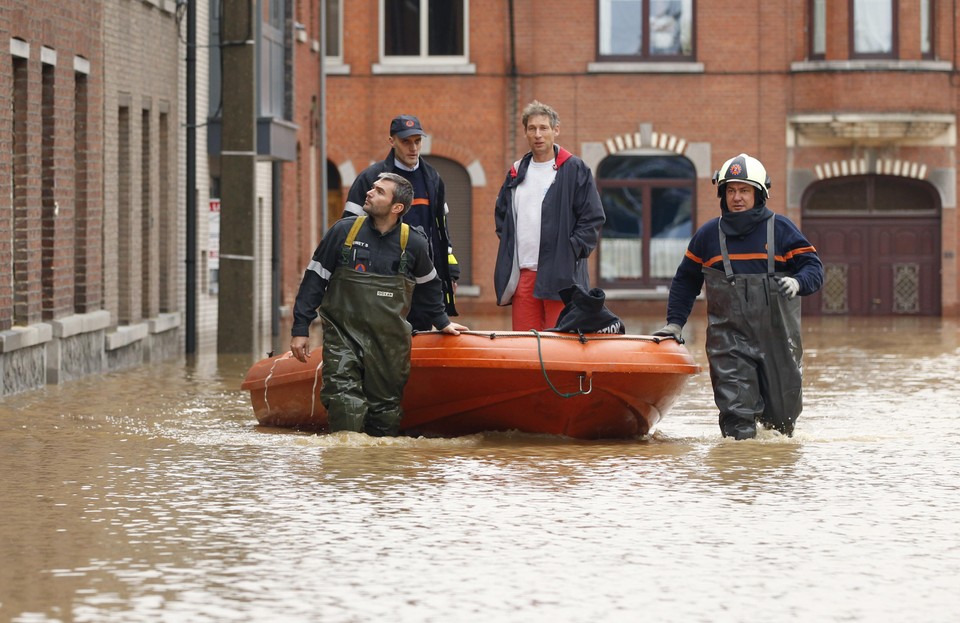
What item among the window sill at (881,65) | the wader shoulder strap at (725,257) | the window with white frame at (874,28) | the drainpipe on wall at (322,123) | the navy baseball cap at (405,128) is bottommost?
the wader shoulder strap at (725,257)

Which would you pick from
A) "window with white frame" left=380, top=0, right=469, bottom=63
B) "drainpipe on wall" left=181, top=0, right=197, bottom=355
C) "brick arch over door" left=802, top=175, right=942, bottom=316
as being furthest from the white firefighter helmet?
"window with white frame" left=380, top=0, right=469, bottom=63

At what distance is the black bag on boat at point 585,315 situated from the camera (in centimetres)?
1259

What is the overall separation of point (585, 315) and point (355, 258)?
1.44 meters

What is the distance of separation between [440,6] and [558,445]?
27.0 m

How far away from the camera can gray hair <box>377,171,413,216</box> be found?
40.5 ft

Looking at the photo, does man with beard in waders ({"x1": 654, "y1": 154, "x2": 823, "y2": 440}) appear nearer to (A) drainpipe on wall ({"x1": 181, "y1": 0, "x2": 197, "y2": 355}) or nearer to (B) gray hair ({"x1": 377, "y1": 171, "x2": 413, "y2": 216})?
(B) gray hair ({"x1": 377, "y1": 171, "x2": 413, "y2": 216})

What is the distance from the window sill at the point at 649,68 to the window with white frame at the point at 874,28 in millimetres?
2871

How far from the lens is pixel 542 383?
12.4 m

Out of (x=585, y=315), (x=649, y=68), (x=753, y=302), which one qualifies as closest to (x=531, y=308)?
(x=585, y=315)

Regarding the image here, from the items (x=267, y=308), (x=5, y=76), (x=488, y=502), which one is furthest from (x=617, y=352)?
(x=267, y=308)

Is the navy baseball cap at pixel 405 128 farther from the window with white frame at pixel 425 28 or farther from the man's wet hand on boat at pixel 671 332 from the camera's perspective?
the window with white frame at pixel 425 28

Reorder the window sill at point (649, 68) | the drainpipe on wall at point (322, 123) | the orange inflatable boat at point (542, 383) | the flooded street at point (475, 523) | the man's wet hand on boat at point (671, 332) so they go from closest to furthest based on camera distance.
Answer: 1. the flooded street at point (475, 523)
2. the orange inflatable boat at point (542, 383)
3. the man's wet hand on boat at point (671, 332)
4. the drainpipe on wall at point (322, 123)
5. the window sill at point (649, 68)

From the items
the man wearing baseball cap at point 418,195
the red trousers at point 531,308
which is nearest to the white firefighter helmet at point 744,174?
the red trousers at point 531,308

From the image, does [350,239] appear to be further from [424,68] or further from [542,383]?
[424,68]
